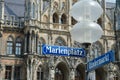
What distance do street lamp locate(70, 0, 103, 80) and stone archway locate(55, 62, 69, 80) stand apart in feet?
92.0

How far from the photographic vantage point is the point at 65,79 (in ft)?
124

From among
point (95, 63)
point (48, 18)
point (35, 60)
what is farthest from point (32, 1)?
point (95, 63)

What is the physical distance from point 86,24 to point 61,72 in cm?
2929

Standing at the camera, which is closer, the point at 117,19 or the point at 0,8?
the point at 0,8

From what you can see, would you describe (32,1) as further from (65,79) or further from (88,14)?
(88,14)

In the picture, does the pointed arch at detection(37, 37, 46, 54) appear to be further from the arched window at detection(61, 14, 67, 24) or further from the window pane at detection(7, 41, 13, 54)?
the arched window at detection(61, 14, 67, 24)

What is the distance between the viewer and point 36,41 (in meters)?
36.4

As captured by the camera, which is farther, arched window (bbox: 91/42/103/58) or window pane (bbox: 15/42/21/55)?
arched window (bbox: 91/42/103/58)

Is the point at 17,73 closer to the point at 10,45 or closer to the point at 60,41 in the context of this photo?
the point at 10,45

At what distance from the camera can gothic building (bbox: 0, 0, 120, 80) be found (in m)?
35.5

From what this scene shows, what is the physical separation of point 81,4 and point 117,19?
32877 mm

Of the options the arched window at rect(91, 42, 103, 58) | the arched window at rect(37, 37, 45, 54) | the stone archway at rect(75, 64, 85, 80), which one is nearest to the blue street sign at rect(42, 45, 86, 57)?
the arched window at rect(37, 37, 45, 54)

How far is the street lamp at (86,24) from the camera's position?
9.25m

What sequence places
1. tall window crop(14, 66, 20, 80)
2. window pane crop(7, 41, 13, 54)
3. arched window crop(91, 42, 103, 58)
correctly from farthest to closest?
arched window crop(91, 42, 103, 58) → window pane crop(7, 41, 13, 54) → tall window crop(14, 66, 20, 80)
